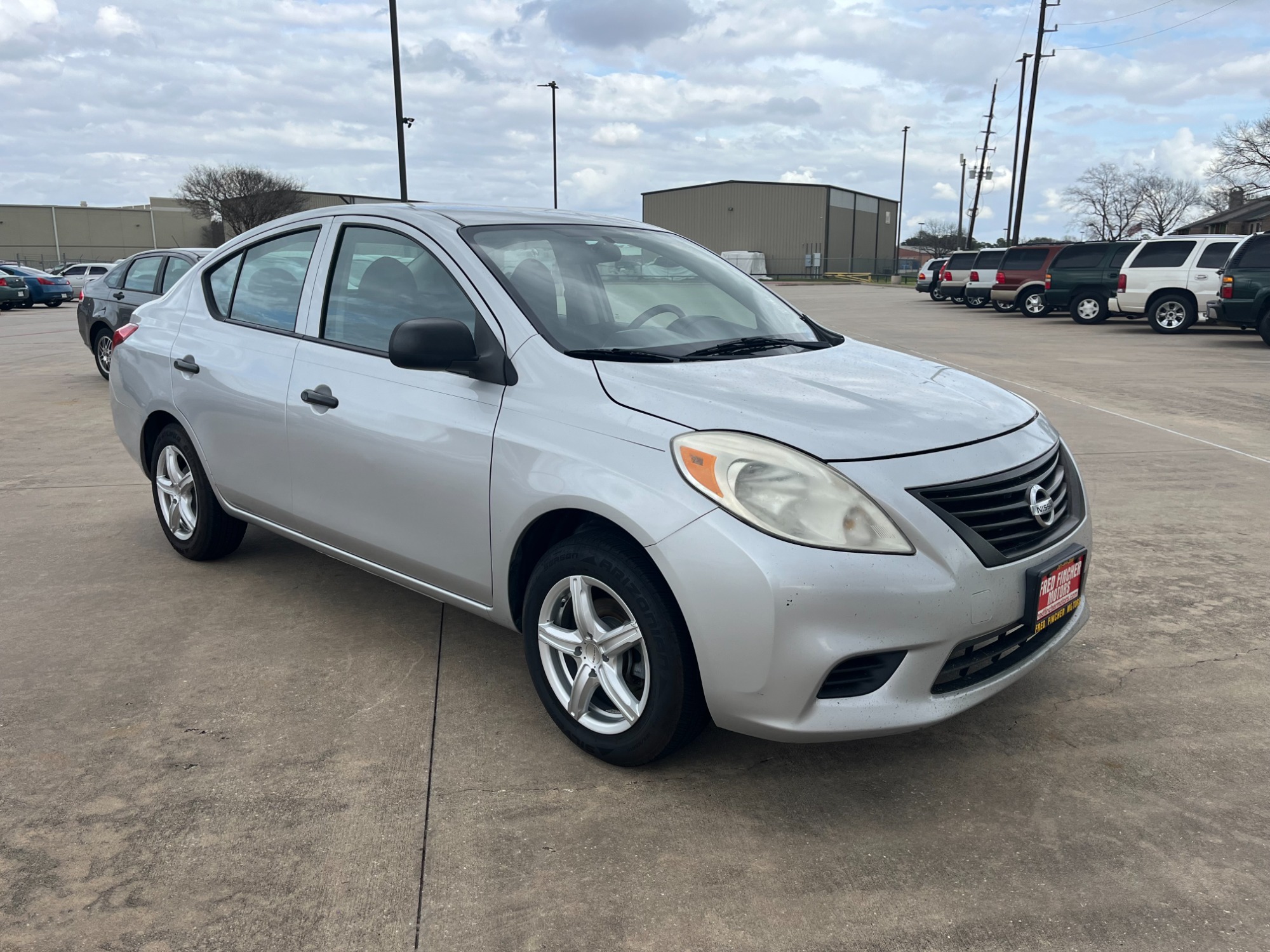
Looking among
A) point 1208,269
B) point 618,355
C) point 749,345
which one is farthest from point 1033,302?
point 618,355

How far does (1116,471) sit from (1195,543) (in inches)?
72.1

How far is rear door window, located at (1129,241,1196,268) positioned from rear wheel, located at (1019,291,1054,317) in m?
4.82

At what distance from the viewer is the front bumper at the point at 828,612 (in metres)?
2.50

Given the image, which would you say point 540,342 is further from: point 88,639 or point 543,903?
point 88,639

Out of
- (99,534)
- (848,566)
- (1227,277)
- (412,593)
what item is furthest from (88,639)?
(1227,277)

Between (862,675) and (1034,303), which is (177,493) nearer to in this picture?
(862,675)

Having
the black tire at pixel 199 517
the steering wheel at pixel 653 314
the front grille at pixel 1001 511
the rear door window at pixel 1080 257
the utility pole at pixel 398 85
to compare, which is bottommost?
the black tire at pixel 199 517

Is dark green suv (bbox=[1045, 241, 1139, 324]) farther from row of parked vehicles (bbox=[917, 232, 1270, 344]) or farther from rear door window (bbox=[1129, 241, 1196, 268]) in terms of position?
rear door window (bbox=[1129, 241, 1196, 268])

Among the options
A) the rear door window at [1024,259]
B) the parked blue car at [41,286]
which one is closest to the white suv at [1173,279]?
the rear door window at [1024,259]

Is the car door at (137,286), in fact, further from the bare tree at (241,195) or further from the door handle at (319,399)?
the bare tree at (241,195)

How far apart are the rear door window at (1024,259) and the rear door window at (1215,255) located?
6200 millimetres

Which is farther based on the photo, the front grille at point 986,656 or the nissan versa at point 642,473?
the front grille at point 986,656

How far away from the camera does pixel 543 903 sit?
2404 millimetres

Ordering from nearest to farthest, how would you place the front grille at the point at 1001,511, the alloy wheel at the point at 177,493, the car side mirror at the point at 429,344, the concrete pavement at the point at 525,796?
the concrete pavement at the point at 525,796
the front grille at the point at 1001,511
the car side mirror at the point at 429,344
the alloy wheel at the point at 177,493
